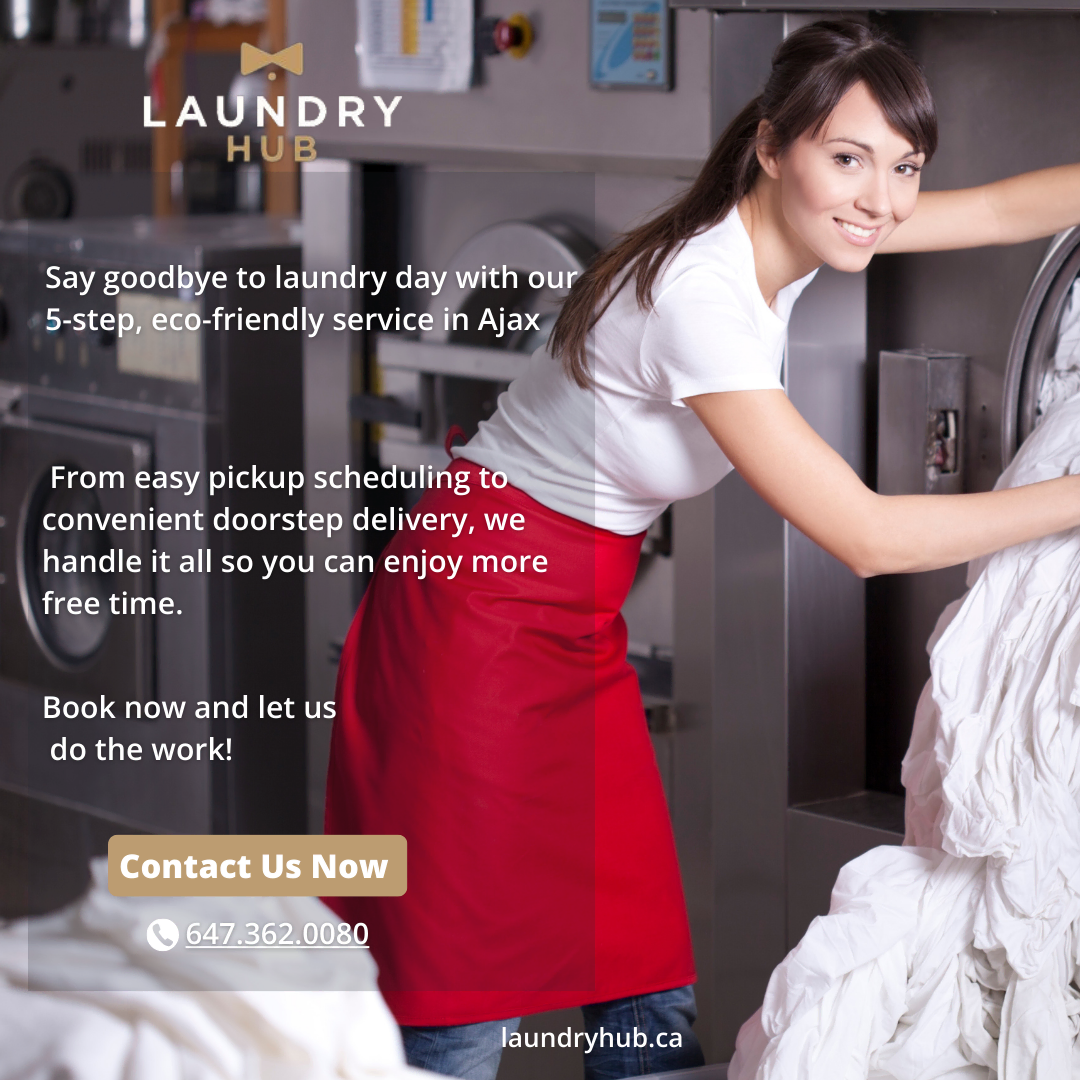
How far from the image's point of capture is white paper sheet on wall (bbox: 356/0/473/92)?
6.82 ft

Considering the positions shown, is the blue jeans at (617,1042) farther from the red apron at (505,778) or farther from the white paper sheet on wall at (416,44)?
the white paper sheet on wall at (416,44)

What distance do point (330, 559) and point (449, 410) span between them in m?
0.34

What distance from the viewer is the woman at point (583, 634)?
1.27 meters

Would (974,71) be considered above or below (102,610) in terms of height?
above

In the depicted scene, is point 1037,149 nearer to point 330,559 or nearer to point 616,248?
point 616,248

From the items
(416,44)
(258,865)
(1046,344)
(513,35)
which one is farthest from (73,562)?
(1046,344)

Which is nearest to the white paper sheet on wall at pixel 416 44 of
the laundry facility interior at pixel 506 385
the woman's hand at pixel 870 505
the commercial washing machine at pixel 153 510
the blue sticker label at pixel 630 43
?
the laundry facility interior at pixel 506 385

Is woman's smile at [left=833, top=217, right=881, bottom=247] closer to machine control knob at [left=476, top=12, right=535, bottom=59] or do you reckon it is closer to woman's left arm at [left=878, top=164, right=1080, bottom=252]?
woman's left arm at [left=878, top=164, right=1080, bottom=252]

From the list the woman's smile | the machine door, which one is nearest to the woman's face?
the woman's smile

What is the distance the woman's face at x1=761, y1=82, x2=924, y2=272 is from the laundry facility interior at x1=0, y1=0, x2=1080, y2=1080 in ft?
0.96

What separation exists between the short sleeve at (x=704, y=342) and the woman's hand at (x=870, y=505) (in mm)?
16

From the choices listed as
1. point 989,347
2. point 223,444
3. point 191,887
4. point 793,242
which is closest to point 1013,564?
point 793,242

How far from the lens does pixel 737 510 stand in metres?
1.79

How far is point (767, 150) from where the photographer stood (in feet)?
4.23
